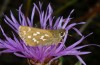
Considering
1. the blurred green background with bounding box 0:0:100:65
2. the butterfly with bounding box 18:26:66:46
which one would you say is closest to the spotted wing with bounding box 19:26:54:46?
the butterfly with bounding box 18:26:66:46

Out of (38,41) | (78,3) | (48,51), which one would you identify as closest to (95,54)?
(78,3)

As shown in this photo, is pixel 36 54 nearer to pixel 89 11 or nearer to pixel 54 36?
pixel 54 36

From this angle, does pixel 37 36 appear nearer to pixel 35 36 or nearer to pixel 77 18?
pixel 35 36

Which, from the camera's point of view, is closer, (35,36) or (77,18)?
(35,36)

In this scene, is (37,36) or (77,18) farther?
(77,18)

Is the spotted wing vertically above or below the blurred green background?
above

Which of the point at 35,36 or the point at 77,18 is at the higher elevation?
the point at 35,36

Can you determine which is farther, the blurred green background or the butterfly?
the blurred green background

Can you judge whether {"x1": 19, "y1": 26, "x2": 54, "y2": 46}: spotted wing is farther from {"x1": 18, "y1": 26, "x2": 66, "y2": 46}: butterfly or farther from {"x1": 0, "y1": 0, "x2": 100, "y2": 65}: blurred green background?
{"x1": 0, "y1": 0, "x2": 100, "y2": 65}: blurred green background

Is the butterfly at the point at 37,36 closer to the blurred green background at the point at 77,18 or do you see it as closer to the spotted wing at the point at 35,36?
the spotted wing at the point at 35,36

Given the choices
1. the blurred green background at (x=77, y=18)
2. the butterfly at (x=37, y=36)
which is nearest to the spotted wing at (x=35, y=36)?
the butterfly at (x=37, y=36)

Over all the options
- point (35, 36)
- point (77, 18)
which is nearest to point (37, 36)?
point (35, 36)
